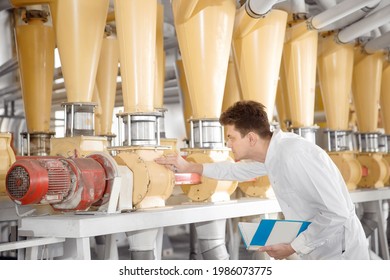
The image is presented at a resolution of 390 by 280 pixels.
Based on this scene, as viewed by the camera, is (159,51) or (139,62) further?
(159,51)

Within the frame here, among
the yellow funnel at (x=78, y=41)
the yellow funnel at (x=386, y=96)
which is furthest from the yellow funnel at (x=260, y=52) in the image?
the yellow funnel at (x=386, y=96)

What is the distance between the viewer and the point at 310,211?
160cm

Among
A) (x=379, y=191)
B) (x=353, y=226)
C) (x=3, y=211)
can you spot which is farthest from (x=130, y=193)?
(x=379, y=191)

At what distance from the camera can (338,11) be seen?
2.49 meters

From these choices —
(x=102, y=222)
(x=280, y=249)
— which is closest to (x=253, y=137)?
(x=280, y=249)

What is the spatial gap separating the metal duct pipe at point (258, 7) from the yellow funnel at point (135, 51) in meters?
0.53

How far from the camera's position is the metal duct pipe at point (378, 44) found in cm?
319

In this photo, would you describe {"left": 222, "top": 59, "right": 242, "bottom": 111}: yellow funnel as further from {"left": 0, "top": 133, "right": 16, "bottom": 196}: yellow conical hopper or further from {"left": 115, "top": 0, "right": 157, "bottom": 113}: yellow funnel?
{"left": 0, "top": 133, "right": 16, "bottom": 196}: yellow conical hopper

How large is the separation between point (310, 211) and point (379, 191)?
5.96ft

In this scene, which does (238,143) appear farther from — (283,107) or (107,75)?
(283,107)

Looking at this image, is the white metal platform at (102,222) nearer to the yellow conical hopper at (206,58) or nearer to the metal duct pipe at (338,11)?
the yellow conical hopper at (206,58)

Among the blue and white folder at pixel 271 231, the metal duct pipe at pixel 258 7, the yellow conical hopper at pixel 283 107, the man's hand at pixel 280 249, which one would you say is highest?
the metal duct pipe at pixel 258 7

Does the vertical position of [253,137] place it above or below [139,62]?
below

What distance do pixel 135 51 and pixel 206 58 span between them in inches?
14.9
